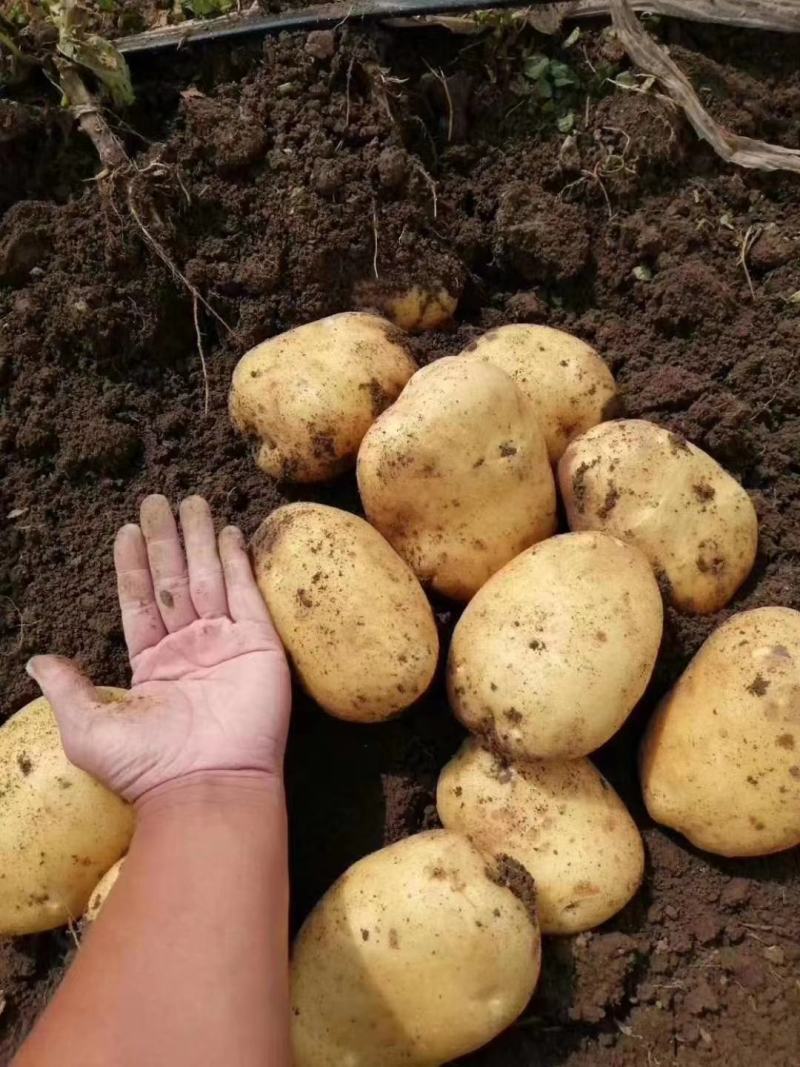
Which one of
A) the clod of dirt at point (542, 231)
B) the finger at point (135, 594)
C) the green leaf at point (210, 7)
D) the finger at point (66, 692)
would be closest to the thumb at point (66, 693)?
the finger at point (66, 692)

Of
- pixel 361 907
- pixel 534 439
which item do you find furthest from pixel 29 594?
pixel 534 439

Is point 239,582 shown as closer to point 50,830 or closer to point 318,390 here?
point 318,390

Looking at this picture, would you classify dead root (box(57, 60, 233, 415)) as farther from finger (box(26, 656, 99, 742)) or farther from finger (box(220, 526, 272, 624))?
finger (box(26, 656, 99, 742))

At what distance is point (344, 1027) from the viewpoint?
5.29 ft

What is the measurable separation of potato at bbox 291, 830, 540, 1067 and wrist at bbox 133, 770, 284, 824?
28 cm

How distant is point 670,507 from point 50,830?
4.68 ft

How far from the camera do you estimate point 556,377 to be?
1976 millimetres

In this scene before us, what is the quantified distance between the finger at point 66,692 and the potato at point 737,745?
117 cm

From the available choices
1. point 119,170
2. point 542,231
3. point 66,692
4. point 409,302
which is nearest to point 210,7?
point 119,170

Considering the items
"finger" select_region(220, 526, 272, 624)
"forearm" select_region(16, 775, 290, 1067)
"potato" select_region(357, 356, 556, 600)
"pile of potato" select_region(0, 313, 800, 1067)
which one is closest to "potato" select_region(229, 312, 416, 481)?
"pile of potato" select_region(0, 313, 800, 1067)

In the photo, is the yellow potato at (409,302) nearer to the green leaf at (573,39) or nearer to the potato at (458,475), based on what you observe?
the potato at (458,475)

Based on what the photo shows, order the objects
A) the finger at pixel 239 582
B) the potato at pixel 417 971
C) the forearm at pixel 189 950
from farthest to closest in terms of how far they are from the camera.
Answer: the finger at pixel 239 582, the potato at pixel 417 971, the forearm at pixel 189 950

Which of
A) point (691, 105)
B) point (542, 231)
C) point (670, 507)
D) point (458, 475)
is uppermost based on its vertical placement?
point (691, 105)

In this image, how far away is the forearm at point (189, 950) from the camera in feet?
4.36
